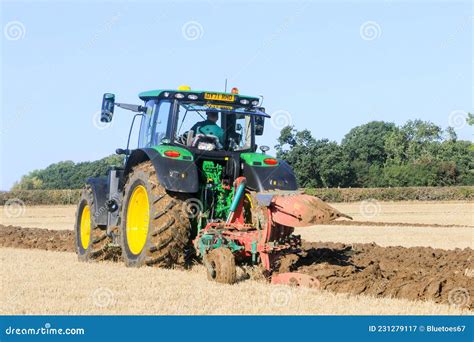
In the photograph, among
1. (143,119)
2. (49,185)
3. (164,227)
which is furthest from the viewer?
(49,185)

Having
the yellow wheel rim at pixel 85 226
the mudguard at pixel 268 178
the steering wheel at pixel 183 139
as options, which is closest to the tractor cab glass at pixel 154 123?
the steering wheel at pixel 183 139

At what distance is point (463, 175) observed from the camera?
54.8 meters

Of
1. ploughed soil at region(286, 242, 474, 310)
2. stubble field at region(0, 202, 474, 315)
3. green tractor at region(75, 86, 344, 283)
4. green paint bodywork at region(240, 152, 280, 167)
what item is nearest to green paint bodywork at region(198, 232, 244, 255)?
green tractor at region(75, 86, 344, 283)

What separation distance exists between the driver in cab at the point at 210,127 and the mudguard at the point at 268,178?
2.21 ft

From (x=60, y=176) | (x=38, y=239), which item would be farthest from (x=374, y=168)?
(x=38, y=239)

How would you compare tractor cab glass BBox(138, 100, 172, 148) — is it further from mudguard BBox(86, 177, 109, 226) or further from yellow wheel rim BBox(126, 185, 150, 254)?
mudguard BBox(86, 177, 109, 226)

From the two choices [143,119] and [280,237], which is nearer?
[280,237]

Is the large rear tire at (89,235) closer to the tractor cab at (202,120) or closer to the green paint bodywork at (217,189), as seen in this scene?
the tractor cab at (202,120)

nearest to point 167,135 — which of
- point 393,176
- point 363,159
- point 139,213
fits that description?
point 139,213

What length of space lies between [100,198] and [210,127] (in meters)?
2.69

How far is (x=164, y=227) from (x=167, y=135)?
1.45 meters

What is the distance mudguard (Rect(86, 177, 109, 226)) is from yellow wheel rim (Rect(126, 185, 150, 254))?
4.27 ft

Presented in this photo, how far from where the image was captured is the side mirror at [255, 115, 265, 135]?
10.5m

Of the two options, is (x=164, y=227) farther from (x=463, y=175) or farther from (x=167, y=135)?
(x=463, y=175)
